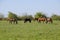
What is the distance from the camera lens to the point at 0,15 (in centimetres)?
9600

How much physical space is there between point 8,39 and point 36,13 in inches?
2628

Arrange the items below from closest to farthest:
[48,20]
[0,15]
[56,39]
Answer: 1. [56,39]
2. [48,20]
3. [0,15]

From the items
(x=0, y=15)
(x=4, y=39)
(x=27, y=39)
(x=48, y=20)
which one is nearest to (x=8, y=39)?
(x=4, y=39)

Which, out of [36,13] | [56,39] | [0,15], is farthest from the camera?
[0,15]

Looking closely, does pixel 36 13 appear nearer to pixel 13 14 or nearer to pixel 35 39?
pixel 13 14

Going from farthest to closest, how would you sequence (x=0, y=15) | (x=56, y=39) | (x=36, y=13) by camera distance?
(x=0, y=15), (x=36, y=13), (x=56, y=39)

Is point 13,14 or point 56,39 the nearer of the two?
point 56,39

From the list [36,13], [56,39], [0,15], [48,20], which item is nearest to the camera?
[56,39]

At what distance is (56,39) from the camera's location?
33.4 feet

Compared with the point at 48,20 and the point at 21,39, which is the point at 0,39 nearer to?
the point at 21,39

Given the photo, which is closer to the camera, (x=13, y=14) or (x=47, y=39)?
(x=47, y=39)

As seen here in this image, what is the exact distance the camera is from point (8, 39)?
1030 centimetres

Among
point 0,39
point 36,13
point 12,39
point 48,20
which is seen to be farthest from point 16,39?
point 36,13

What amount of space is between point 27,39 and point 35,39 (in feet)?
1.52
